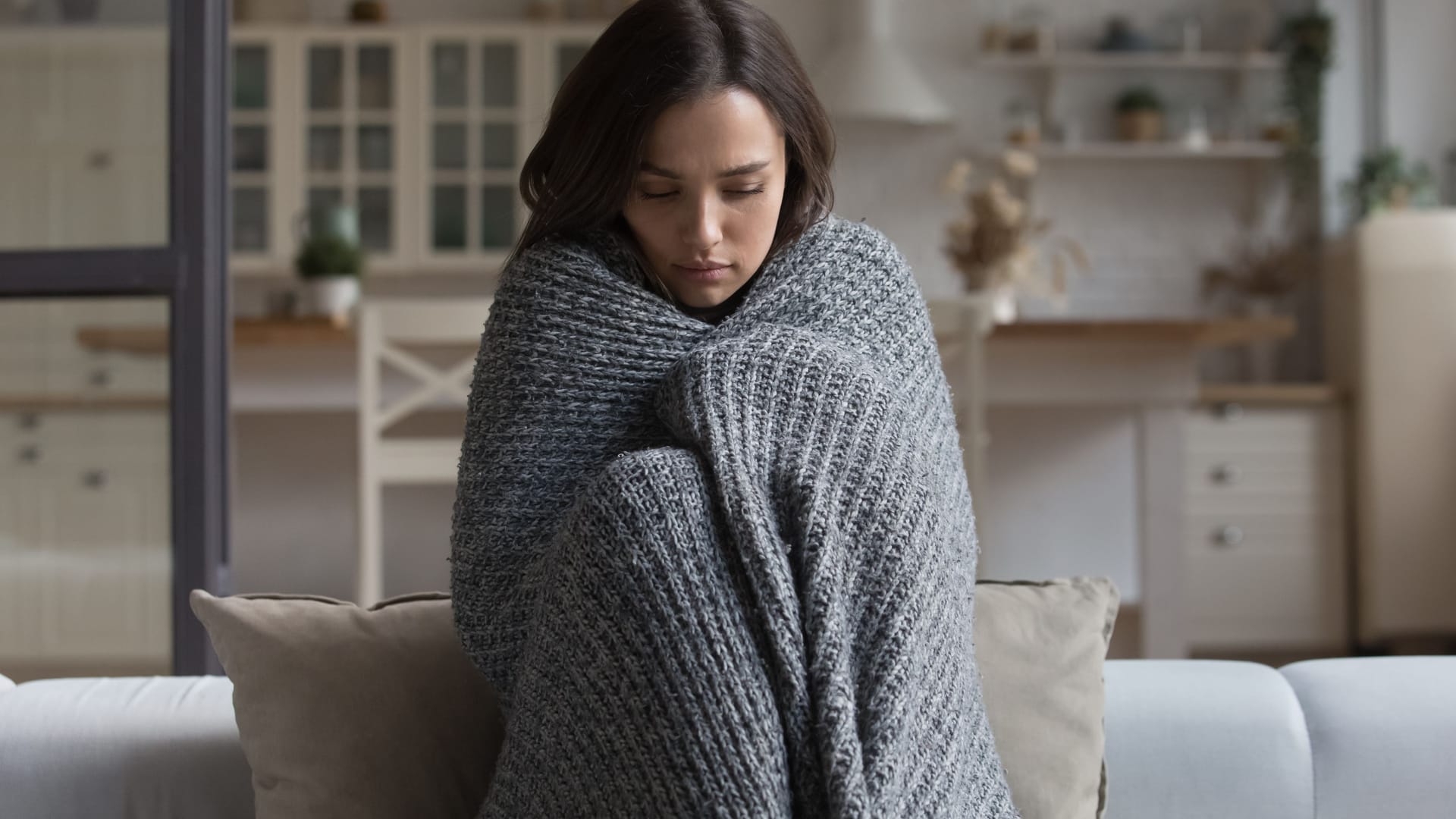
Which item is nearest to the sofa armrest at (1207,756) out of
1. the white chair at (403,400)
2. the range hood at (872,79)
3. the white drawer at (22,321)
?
the white drawer at (22,321)

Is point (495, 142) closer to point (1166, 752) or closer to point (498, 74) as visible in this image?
point (498, 74)

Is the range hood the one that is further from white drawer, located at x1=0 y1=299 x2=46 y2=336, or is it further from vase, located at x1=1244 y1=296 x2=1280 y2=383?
white drawer, located at x1=0 y1=299 x2=46 y2=336

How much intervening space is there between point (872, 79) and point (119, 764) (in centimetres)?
332

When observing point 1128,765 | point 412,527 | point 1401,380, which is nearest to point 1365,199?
point 1401,380

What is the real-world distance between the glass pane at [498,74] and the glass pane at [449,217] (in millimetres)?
298

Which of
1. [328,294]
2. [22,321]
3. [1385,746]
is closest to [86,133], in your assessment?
[22,321]

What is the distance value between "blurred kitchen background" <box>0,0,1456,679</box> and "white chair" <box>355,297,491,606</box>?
0.39 meters

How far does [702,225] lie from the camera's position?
99cm

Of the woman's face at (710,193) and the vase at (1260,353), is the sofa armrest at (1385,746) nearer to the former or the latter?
the woman's face at (710,193)

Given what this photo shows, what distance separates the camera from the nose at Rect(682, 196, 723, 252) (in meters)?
0.99

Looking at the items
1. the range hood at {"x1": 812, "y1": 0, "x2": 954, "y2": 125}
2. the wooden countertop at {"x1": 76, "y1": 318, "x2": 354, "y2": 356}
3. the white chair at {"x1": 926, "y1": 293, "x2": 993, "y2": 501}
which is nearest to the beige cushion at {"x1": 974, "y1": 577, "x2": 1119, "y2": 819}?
the white chair at {"x1": 926, "y1": 293, "x2": 993, "y2": 501}

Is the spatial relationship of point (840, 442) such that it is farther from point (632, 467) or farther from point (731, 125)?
point (731, 125)

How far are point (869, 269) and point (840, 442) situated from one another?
0.24m

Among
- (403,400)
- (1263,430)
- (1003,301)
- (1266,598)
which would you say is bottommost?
(1266,598)
